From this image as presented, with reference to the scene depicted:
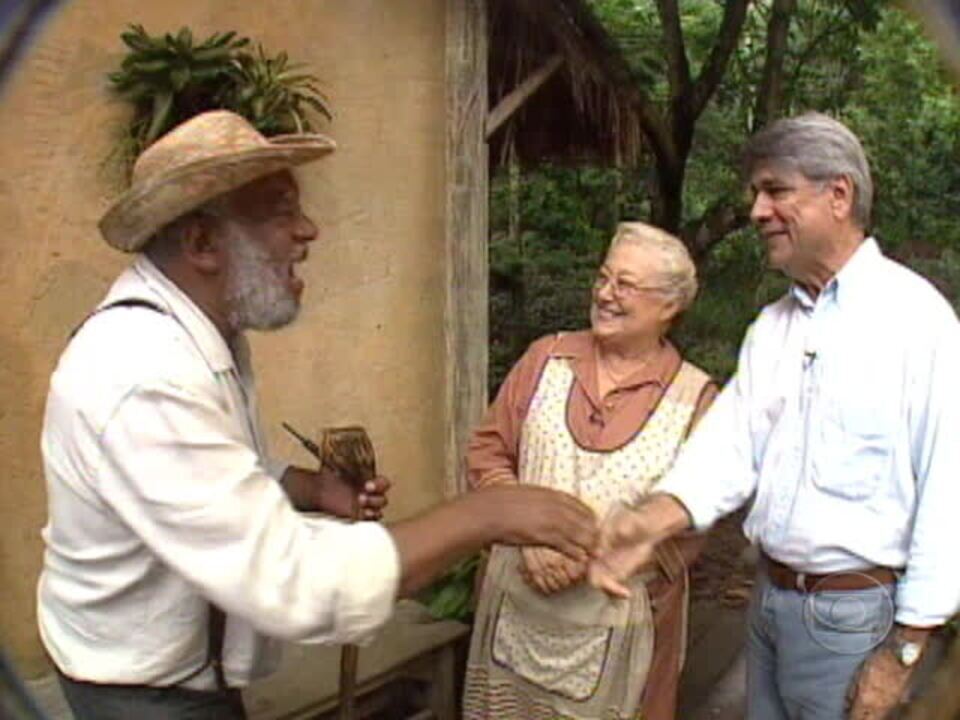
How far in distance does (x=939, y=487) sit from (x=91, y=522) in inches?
52.1

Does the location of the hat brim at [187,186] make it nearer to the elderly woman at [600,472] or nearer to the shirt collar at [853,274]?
the shirt collar at [853,274]

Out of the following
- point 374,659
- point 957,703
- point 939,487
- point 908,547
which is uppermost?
point 957,703

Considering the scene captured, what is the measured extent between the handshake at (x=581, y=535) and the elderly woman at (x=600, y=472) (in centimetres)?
1

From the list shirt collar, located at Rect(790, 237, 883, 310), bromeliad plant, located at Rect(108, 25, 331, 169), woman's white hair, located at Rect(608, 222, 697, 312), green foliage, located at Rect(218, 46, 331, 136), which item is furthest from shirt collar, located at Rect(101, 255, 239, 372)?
green foliage, located at Rect(218, 46, 331, 136)

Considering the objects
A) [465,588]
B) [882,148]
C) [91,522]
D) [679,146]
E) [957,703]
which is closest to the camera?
[957,703]

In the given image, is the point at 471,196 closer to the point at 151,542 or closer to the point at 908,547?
the point at 908,547

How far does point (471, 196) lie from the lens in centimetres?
392

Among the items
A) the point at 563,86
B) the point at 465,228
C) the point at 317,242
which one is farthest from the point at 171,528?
the point at 563,86

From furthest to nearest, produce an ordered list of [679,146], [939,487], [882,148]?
1. [882,148]
2. [679,146]
3. [939,487]

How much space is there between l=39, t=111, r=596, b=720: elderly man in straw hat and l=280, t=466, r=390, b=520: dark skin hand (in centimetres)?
27

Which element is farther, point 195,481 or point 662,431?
point 662,431

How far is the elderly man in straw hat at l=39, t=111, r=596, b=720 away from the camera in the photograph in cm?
140

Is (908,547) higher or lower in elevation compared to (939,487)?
lower

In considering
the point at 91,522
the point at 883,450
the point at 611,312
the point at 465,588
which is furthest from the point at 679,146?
the point at 91,522
